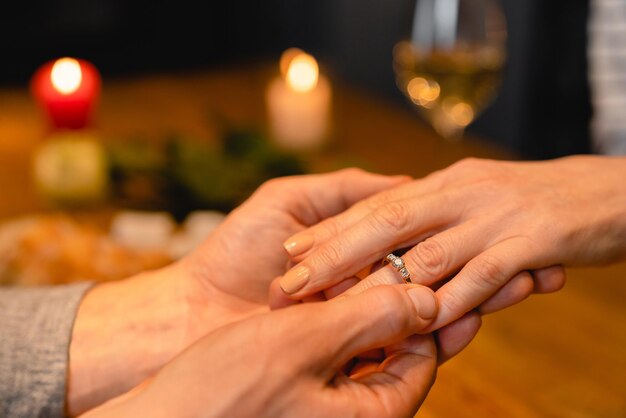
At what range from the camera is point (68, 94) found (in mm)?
1722

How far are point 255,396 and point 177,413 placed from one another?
0.19ft

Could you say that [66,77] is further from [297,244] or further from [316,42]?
[316,42]

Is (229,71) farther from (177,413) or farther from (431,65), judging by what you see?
(177,413)

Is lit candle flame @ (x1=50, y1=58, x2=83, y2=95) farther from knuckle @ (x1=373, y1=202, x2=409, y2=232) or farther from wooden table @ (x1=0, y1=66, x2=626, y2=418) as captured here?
knuckle @ (x1=373, y1=202, x2=409, y2=232)

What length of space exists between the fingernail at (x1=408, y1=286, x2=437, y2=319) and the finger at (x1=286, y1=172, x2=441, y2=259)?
0.14 metres

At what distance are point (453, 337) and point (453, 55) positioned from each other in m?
0.70

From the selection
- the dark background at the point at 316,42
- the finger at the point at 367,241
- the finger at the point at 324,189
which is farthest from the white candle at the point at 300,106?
the finger at the point at 367,241

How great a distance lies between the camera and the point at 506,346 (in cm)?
86

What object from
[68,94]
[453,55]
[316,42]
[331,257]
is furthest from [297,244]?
[316,42]

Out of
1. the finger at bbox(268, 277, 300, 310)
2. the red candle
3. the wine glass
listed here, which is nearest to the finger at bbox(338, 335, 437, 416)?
the finger at bbox(268, 277, 300, 310)

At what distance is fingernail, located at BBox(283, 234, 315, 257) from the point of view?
0.81m

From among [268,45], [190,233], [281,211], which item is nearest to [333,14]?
[268,45]

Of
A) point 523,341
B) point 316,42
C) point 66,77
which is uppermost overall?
point 66,77

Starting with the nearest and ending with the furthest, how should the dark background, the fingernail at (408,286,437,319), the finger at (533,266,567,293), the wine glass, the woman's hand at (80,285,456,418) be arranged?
1. the woman's hand at (80,285,456,418)
2. the fingernail at (408,286,437,319)
3. the finger at (533,266,567,293)
4. the wine glass
5. the dark background
